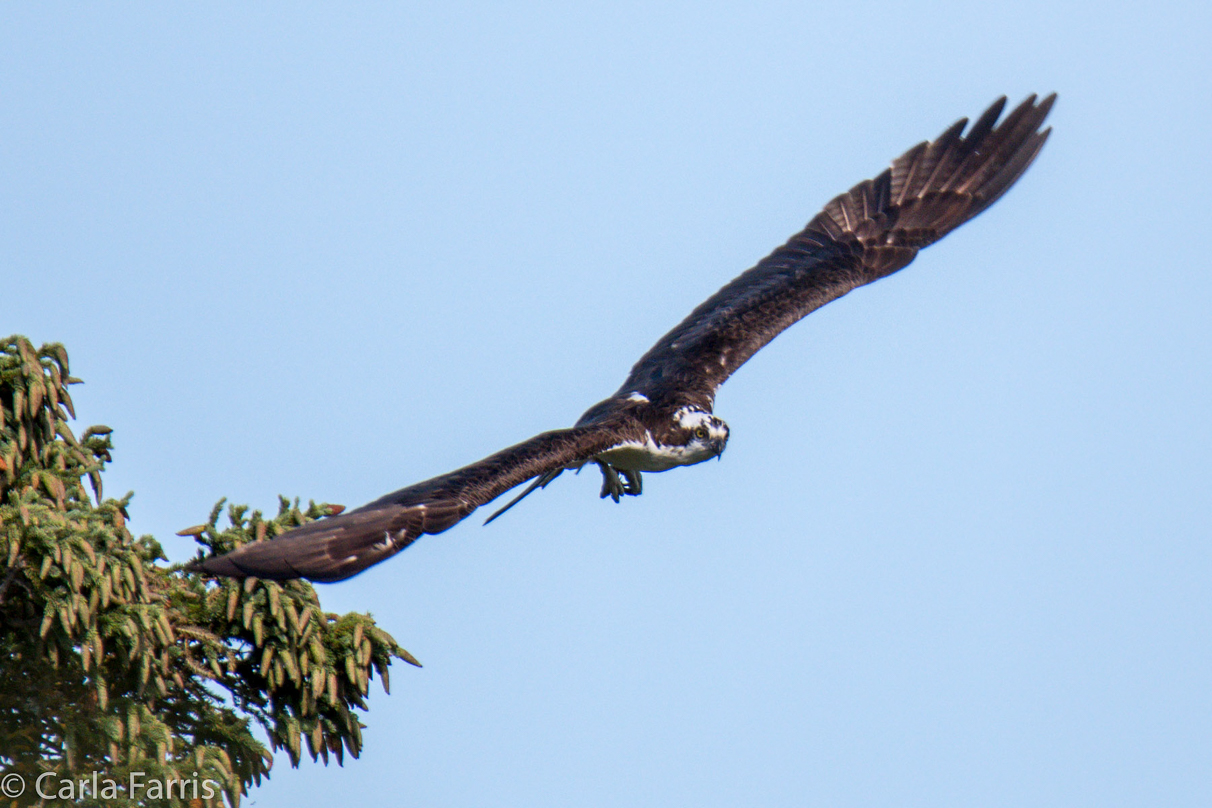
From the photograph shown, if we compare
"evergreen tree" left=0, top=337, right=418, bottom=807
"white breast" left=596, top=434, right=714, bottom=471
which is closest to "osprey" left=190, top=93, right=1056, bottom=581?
"white breast" left=596, top=434, right=714, bottom=471

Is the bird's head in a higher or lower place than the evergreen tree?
higher

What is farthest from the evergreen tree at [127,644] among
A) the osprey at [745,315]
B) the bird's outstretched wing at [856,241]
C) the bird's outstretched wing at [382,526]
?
the bird's outstretched wing at [856,241]

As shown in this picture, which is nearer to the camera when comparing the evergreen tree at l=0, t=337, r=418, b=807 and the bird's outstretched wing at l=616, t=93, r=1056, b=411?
the evergreen tree at l=0, t=337, r=418, b=807

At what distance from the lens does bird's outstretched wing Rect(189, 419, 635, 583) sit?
8312 mm

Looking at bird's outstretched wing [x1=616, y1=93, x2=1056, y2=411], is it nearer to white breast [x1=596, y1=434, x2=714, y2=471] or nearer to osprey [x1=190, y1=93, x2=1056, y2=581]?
osprey [x1=190, y1=93, x2=1056, y2=581]

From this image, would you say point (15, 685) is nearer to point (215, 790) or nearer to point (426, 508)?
point (215, 790)

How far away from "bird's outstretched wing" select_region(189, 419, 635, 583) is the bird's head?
7.95 ft

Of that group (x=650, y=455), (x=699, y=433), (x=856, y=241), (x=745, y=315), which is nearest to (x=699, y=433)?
(x=699, y=433)

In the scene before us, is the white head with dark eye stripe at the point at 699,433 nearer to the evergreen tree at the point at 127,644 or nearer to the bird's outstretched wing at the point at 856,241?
the bird's outstretched wing at the point at 856,241

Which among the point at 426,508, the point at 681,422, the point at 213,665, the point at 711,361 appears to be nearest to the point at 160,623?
the point at 213,665

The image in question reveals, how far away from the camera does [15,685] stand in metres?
9.09

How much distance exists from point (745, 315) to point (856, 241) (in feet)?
5.62

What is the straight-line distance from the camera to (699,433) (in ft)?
40.2

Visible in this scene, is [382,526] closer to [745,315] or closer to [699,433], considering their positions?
[699,433]
